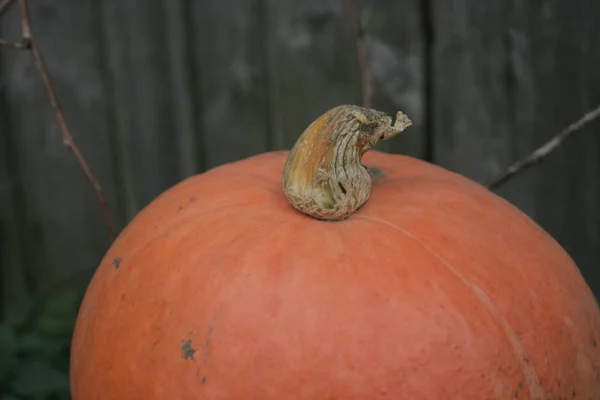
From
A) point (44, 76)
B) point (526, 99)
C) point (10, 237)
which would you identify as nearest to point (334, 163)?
point (44, 76)

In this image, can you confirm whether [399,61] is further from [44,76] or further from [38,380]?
[38,380]

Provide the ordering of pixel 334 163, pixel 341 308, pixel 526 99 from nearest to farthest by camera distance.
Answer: pixel 341 308 < pixel 334 163 < pixel 526 99

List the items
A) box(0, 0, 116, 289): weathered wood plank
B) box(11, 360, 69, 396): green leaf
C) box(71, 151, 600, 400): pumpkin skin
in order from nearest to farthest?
1. box(71, 151, 600, 400): pumpkin skin
2. box(11, 360, 69, 396): green leaf
3. box(0, 0, 116, 289): weathered wood plank

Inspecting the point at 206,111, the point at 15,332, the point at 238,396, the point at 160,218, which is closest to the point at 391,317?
the point at 238,396

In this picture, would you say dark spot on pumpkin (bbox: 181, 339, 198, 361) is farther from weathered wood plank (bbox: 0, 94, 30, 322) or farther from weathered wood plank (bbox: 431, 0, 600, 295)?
weathered wood plank (bbox: 431, 0, 600, 295)

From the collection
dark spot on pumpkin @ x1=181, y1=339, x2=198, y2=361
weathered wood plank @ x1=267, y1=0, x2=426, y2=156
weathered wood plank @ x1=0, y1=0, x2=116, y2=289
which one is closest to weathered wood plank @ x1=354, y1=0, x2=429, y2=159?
weathered wood plank @ x1=267, y1=0, x2=426, y2=156

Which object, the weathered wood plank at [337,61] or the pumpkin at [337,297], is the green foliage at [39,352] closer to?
the pumpkin at [337,297]
